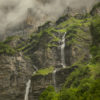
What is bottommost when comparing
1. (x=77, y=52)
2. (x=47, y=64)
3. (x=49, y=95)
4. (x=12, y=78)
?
(x=49, y=95)

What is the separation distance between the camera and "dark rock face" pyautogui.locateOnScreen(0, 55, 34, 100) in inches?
3738

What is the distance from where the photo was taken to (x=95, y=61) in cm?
6384

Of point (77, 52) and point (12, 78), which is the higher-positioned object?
point (77, 52)

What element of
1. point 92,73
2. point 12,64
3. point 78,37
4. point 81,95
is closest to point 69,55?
point 78,37

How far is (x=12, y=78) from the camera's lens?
326 feet

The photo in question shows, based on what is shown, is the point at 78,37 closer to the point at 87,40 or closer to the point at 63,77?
the point at 87,40

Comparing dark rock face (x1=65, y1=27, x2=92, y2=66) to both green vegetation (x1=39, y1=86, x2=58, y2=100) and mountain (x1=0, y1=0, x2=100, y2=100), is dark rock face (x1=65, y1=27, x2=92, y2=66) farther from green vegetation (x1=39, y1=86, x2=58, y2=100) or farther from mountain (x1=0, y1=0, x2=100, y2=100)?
green vegetation (x1=39, y1=86, x2=58, y2=100)

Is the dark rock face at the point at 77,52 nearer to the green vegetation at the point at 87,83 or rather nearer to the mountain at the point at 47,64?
the mountain at the point at 47,64

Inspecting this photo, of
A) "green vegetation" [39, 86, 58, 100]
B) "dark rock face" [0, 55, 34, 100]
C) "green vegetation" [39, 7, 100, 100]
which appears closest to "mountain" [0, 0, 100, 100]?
"dark rock face" [0, 55, 34, 100]

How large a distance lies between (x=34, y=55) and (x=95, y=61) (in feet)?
222

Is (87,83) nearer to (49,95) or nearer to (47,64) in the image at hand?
(49,95)

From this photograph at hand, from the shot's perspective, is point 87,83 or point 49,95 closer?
point 87,83

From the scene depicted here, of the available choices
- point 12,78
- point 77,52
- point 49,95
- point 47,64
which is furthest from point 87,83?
point 47,64

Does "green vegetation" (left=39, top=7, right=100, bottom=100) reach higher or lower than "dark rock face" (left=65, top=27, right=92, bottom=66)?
lower
